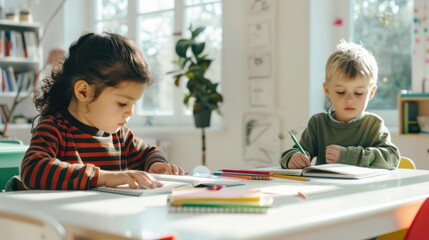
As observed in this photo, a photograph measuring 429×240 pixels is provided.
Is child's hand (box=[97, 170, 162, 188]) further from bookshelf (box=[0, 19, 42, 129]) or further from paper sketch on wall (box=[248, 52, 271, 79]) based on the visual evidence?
bookshelf (box=[0, 19, 42, 129])

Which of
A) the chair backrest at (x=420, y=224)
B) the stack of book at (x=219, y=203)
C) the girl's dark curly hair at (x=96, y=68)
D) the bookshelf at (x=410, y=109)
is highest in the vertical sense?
the girl's dark curly hair at (x=96, y=68)

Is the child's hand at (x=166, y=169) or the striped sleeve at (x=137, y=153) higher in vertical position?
the striped sleeve at (x=137, y=153)

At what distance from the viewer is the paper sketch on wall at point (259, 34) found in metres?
4.30

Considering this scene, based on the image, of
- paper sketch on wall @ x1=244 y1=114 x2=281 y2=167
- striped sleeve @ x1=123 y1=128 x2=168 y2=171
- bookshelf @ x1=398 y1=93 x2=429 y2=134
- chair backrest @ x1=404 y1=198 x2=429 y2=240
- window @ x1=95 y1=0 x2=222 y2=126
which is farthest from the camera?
window @ x1=95 y1=0 x2=222 y2=126

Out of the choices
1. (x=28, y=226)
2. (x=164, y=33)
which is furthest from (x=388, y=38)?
(x=28, y=226)

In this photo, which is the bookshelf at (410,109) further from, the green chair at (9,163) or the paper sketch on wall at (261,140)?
the green chair at (9,163)

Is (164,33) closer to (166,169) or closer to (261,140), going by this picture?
(261,140)

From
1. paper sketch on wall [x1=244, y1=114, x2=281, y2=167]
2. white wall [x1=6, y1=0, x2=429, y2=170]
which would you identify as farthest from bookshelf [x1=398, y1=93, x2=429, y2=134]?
paper sketch on wall [x1=244, y1=114, x2=281, y2=167]

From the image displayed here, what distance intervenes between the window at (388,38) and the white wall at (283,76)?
11 cm

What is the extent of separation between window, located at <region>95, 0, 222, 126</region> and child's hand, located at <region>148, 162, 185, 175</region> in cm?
313

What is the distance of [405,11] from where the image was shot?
3.95m

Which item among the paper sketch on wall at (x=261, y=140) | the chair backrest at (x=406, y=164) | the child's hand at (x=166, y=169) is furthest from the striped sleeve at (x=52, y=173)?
the paper sketch on wall at (x=261, y=140)

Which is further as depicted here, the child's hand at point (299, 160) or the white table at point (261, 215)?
the child's hand at point (299, 160)

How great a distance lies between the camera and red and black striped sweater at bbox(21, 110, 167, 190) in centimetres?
149
